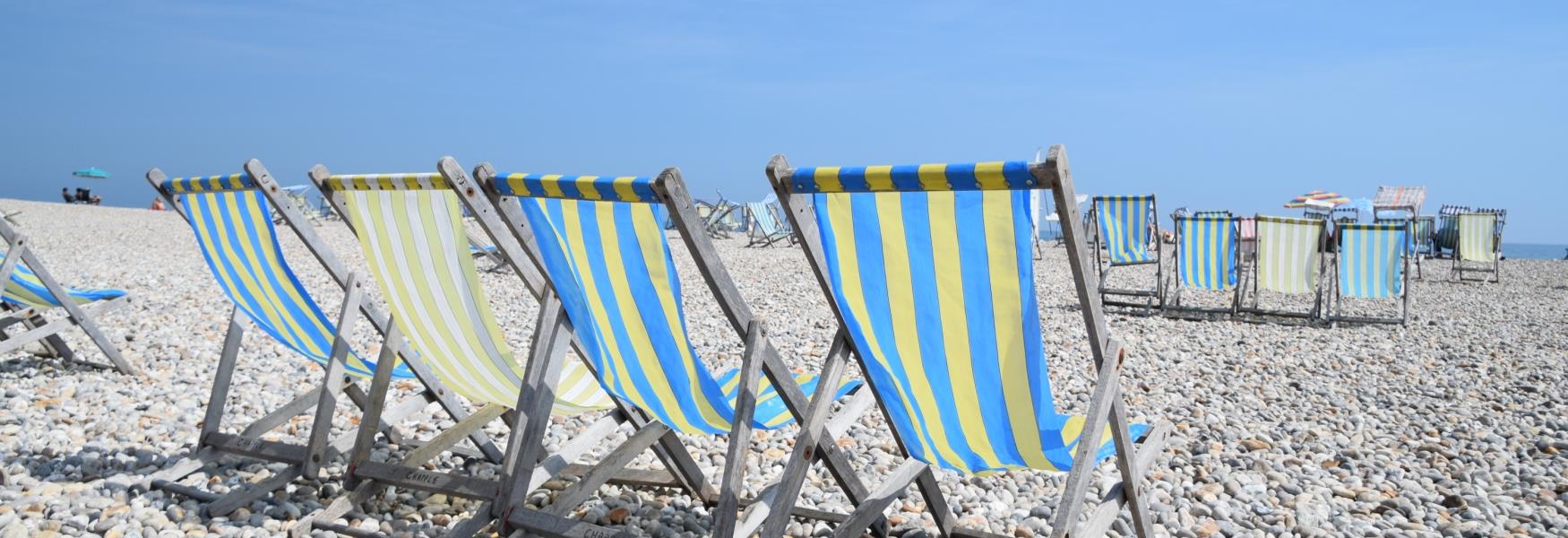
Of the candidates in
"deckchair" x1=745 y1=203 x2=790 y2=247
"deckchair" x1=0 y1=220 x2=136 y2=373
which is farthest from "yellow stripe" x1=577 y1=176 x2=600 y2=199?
"deckchair" x1=745 y1=203 x2=790 y2=247

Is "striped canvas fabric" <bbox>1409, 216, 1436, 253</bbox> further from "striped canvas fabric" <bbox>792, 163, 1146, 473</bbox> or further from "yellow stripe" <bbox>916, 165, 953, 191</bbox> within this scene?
"yellow stripe" <bbox>916, 165, 953, 191</bbox>

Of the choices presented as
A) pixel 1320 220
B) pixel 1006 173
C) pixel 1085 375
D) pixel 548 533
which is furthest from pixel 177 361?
pixel 1320 220

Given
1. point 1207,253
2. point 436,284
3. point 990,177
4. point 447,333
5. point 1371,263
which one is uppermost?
point 990,177

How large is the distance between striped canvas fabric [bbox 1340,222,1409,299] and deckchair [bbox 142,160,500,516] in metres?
6.33

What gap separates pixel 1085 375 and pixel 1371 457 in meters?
1.58

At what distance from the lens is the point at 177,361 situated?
4.70m

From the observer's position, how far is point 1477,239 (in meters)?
12.7

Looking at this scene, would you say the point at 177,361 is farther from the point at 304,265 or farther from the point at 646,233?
the point at 304,265

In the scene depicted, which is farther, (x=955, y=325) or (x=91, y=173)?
(x=91, y=173)

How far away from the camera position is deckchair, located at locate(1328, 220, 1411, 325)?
7320mm

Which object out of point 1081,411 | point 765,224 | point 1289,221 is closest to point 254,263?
point 1081,411

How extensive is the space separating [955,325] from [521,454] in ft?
3.26

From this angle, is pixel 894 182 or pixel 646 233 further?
pixel 646 233

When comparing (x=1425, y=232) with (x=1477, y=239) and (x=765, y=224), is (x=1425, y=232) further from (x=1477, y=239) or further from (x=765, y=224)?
(x=765, y=224)
